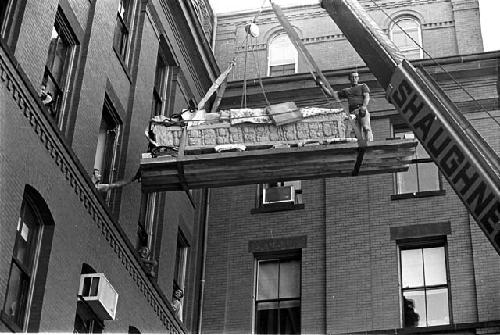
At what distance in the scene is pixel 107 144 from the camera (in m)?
23.0

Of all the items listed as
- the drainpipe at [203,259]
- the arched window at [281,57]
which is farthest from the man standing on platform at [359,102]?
the arched window at [281,57]

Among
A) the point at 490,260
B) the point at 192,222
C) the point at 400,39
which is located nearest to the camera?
the point at 490,260

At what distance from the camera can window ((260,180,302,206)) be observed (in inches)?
1136

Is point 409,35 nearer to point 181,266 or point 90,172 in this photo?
point 181,266

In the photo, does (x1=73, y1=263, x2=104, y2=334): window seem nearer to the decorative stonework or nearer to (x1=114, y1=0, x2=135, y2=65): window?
the decorative stonework

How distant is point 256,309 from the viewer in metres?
27.7

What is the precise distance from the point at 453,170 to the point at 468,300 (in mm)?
9652

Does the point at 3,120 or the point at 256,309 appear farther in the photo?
the point at 256,309

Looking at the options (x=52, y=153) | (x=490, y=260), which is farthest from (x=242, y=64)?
(x=52, y=153)

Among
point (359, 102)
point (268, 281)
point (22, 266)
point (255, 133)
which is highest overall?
point (359, 102)

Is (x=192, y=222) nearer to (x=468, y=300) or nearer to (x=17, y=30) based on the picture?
(x=468, y=300)

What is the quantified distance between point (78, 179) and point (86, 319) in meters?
2.65

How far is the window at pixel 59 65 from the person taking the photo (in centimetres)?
2034

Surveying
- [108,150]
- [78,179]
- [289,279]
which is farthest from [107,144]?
[289,279]
